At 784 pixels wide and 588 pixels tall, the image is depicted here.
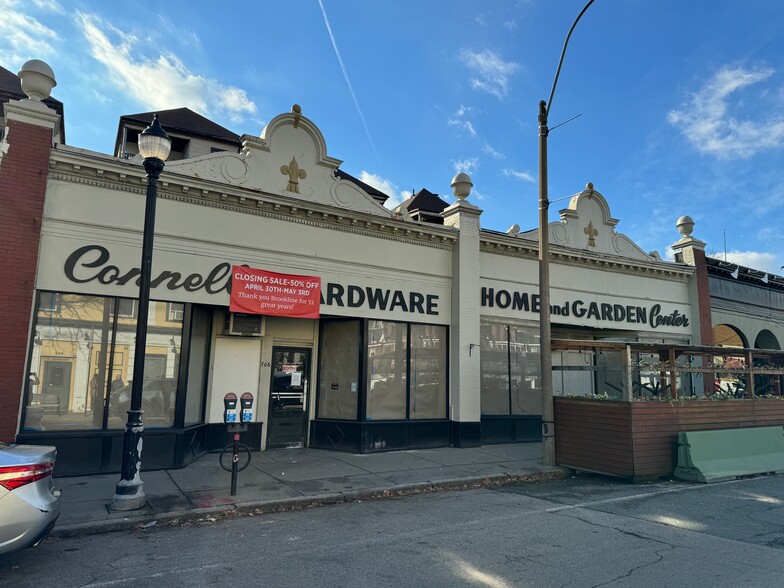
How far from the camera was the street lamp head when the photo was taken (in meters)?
7.72

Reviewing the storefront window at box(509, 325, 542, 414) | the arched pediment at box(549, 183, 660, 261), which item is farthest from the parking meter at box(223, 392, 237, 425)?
the arched pediment at box(549, 183, 660, 261)

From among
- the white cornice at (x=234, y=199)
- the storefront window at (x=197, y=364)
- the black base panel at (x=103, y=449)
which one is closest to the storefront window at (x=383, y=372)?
the white cornice at (x=234, y=199)

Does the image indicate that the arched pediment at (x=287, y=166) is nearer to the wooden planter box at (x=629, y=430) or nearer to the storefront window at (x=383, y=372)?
the storefront window at (x=383, y=372)

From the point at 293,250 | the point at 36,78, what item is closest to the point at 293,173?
the point at 293,250

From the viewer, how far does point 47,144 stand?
962 centimetres

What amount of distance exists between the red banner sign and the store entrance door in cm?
164

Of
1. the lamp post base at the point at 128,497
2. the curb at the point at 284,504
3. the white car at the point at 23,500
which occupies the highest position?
the white car at the point at 23,500

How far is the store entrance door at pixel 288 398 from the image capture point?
12.7 m

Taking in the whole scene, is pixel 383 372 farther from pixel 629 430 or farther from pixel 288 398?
pixel 629 430

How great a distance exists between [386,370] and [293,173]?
5183 millimetres

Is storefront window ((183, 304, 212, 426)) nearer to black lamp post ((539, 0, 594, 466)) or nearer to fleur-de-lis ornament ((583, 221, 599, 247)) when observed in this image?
black lamp post ((539, 0, 594, 466))

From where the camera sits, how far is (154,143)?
25.5 feet

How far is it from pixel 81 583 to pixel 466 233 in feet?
37.4

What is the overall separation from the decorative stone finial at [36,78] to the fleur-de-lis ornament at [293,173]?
15.1ft
